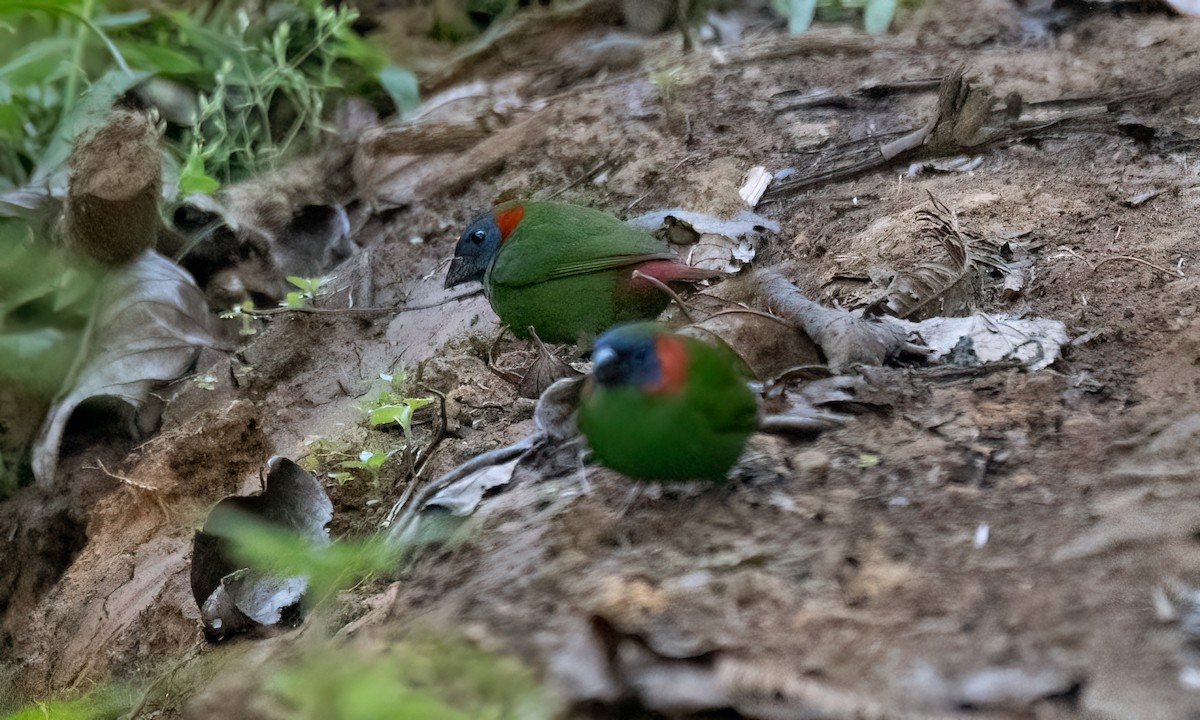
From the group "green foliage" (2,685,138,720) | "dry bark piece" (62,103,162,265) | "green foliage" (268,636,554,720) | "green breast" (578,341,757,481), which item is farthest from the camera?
"dry bark piece" (62,103,162,265)

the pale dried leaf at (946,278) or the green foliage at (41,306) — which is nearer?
the pale dried leaf at (946,278)

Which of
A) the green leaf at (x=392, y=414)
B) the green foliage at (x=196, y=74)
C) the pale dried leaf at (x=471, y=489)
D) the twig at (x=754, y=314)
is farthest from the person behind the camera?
Result: the green foliage at (x=196, y=74)

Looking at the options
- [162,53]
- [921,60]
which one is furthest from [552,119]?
[162,53]

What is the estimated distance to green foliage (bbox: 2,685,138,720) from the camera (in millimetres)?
2758

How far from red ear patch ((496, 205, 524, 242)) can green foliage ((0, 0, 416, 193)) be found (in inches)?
79.4

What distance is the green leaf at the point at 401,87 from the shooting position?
6.11 m

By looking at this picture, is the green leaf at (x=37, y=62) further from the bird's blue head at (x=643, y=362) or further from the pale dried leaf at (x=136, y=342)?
the bird's blue head at (x=643, y=362)

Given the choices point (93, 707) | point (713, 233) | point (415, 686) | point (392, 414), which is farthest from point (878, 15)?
point (415, 686)

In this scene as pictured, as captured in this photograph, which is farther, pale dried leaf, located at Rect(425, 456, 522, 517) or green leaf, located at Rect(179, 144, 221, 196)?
green leaf, located at Rect(179, 144, 221, 196)

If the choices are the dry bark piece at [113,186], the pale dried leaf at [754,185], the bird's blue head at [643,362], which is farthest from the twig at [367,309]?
the bird's blue head at [643,362]

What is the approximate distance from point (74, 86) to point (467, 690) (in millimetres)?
5310

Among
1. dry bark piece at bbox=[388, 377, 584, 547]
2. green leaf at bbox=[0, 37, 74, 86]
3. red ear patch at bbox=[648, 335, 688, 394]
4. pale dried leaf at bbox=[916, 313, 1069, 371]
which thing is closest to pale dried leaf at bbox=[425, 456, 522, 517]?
dry bark piece at bbox=[388, 377, 584, 547]

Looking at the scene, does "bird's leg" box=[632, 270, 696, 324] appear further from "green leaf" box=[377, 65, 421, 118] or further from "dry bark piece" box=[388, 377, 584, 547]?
"green leaf" box=[377, 65, 421, 118]

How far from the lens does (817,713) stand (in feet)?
5.51
